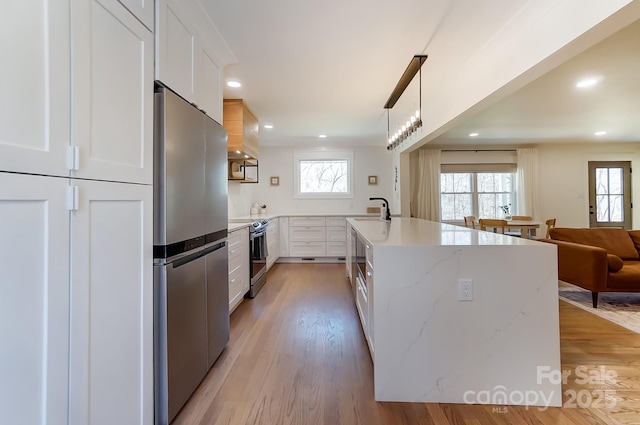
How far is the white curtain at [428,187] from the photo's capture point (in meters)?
6.34

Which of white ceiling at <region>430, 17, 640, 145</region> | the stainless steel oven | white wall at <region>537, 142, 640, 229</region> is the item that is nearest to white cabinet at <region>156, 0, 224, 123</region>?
the stainless steel oven

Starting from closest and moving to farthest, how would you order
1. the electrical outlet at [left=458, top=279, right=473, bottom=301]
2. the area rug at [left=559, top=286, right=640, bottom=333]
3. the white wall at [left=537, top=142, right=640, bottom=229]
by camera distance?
the electrical outlet at [left=458, top=279, right=473, bottom=301]
the area rug at [left=559, top=286, right=640, bottom=333]
the white wall at [left=537, top=142, right=640, bottom=229]

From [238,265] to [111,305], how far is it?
2.00 m

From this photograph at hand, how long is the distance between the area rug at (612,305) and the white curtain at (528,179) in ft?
9.79

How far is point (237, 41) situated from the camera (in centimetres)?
227

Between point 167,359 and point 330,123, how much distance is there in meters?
3.95

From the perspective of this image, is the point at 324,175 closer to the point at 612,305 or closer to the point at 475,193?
the point at 475,193

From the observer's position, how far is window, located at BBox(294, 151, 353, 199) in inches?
251

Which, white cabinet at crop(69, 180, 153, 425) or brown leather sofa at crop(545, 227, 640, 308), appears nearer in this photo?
white cabinet at crop(69, 180, 153, 425)

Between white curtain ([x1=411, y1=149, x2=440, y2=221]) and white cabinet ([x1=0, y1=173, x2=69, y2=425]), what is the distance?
20.3 feet

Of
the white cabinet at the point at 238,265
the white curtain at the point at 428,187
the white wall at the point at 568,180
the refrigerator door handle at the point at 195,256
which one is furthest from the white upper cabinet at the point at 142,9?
the white wall at the point at 568,180

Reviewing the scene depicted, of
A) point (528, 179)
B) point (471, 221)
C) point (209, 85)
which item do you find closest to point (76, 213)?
point (209, 85)

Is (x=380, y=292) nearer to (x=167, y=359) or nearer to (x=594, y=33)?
(x=167, y=359)

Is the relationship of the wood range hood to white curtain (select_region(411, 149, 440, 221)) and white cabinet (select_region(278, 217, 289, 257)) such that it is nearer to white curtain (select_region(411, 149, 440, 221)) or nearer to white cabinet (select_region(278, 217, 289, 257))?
white cabinet (select_region(278, 217, 289, 257))
